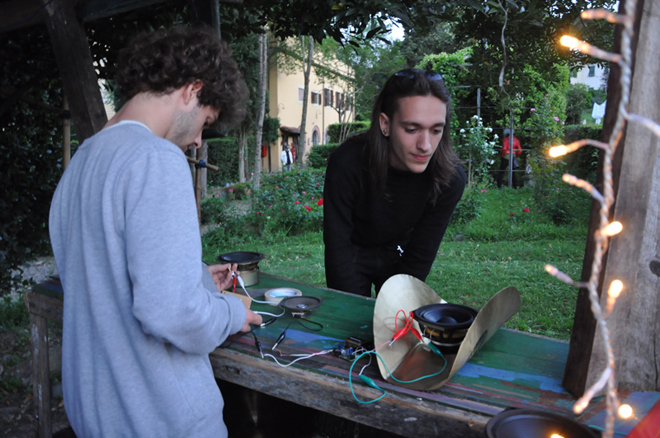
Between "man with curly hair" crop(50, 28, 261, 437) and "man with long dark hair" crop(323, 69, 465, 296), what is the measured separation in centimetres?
94

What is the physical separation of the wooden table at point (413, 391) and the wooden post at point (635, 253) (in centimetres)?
9

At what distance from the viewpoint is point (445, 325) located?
4.86 feet

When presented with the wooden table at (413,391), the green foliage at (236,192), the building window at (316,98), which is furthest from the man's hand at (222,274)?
the building window at (316,98)

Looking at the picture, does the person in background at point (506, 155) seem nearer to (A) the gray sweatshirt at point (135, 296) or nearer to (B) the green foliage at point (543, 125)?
(B) the green foliage at point (543, 125)

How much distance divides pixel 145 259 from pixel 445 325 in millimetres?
893

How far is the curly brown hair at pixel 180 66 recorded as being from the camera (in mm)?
A: 1328

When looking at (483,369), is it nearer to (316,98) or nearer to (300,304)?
(300,304)

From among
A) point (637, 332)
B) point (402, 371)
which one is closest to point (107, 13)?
point (402, 371)

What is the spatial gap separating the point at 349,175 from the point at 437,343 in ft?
3.38

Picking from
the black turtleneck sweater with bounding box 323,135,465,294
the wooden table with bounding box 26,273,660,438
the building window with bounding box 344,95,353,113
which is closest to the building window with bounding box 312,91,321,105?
the building window with bounding box 344,95,353,113

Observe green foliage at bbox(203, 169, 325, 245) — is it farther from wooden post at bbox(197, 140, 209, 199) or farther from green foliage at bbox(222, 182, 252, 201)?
green foliage at bbox(222, 182, 252, 201)

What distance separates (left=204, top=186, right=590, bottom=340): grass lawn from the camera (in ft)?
14.9

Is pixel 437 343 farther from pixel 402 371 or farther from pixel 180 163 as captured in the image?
pixel 180 163

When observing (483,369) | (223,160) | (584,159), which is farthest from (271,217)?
(223,160)
